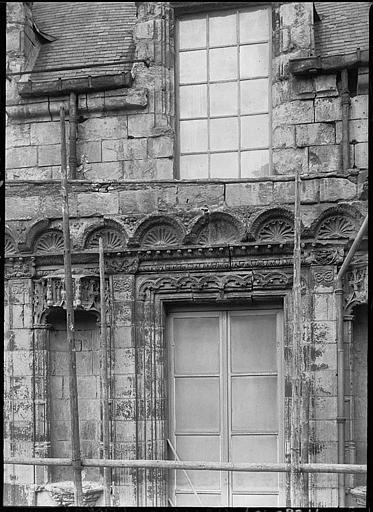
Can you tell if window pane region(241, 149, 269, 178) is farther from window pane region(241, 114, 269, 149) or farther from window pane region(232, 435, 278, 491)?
window pane region(232, 435, 278, 491)

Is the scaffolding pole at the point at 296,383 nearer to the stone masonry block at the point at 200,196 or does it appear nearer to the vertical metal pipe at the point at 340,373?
the vertical metal pipe at the point at 340,373

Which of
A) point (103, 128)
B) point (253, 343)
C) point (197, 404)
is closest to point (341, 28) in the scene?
point (103, 128)

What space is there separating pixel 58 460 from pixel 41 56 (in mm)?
3375

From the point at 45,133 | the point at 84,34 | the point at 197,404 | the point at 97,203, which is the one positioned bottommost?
the point at 197,404

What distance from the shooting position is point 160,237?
6730 millimetres

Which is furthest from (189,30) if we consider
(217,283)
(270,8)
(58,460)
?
(58,460)

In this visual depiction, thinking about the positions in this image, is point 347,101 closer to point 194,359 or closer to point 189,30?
point 189,30

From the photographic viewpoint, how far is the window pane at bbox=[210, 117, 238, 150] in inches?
265

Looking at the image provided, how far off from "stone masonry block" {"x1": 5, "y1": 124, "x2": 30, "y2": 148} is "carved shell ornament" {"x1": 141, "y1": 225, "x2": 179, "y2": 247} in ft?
4.44

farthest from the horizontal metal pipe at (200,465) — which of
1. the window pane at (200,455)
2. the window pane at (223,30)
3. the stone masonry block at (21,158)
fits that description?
the window pane at (223,30)

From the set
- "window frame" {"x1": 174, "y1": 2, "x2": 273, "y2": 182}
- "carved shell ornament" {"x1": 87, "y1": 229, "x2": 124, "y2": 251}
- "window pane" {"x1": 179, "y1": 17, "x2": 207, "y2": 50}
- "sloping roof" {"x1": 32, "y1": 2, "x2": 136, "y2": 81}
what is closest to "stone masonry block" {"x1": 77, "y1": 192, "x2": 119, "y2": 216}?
"carved shell ornament" {"x1": 87, "y1": 229, "x2": 124, "y2": 251}

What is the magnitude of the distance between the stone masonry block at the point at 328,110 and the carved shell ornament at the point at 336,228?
81 cm

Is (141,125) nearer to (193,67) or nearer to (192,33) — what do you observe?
(193,67)

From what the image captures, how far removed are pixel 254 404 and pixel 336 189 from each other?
175 cm
